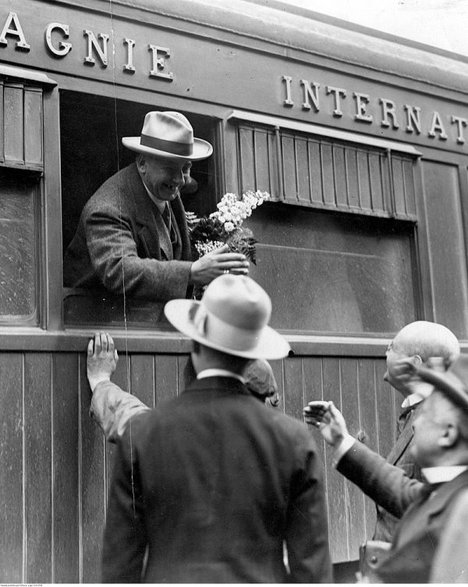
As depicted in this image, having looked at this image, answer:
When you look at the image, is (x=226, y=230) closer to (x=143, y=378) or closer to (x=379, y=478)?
(x=143, y=378)

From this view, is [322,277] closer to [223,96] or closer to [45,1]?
[223,96]

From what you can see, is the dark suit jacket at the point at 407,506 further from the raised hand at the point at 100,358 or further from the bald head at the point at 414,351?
the raised hand at the point at 100,358

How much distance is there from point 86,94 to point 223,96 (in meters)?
0.83

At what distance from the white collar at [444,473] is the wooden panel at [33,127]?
7.50ft

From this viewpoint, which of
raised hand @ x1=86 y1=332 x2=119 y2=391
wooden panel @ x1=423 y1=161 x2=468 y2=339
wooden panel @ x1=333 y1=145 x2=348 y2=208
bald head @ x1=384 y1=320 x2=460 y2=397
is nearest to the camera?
bald head @ x1=384 y1=320 x2=460 y2=397

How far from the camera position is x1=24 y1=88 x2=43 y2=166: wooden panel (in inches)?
148

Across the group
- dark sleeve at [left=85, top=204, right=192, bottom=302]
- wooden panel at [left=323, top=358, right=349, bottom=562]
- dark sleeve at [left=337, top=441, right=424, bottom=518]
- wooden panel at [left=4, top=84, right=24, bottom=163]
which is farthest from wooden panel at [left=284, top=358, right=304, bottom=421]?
wooden panel at [left=4, top=84, right=24, bottom=163]

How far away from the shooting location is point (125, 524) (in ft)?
7.81

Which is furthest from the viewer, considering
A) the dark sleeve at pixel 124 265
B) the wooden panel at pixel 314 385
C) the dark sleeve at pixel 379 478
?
the wooden panel at pixel 314 385

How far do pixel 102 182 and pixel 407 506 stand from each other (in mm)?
2477

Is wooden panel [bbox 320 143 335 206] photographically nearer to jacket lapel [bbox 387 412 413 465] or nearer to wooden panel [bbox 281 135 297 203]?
wooden panel [bbox 281 135 297 203]

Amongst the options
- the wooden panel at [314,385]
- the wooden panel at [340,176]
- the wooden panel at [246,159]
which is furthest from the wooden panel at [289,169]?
the wooden panel at [314,385]

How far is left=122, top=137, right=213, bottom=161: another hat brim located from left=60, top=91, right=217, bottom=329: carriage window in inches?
5.6

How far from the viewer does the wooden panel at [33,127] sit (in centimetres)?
376
